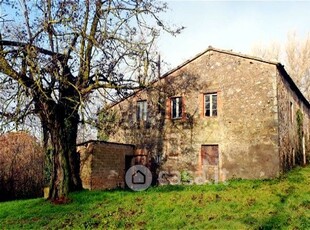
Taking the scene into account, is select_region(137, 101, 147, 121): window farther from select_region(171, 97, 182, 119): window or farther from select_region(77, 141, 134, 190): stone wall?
select_region(77, 141, 134, 190): stone wall

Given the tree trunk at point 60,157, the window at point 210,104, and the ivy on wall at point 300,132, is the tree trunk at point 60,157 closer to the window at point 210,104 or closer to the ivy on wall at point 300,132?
the window at point 210,104

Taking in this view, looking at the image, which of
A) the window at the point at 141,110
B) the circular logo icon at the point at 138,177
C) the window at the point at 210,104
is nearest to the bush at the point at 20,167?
the circular logo icon at the point at 138,177

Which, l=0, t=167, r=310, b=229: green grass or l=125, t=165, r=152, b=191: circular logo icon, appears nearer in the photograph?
l=0, t=167, r=310, b=229: green grass

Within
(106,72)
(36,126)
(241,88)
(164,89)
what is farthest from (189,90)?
(36,126)

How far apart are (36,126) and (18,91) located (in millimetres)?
2336

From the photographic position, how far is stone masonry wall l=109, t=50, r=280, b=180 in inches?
667

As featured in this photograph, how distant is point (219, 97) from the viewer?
18547 mm

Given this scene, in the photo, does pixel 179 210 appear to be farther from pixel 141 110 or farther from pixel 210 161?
pixel 141 110

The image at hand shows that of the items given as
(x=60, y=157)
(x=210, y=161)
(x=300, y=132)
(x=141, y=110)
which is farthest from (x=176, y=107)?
(x=300, y=132)

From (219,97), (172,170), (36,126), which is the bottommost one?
(172,170)

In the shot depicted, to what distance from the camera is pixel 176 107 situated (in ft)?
66.4

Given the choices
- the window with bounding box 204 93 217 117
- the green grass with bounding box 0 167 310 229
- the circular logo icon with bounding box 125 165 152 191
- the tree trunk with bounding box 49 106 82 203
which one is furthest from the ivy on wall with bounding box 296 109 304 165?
the tree trunk with bounding box 49 106 82 203

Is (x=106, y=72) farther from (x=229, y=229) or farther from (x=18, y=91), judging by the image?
(x=229, y=229)

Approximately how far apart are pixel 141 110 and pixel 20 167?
322 inches
